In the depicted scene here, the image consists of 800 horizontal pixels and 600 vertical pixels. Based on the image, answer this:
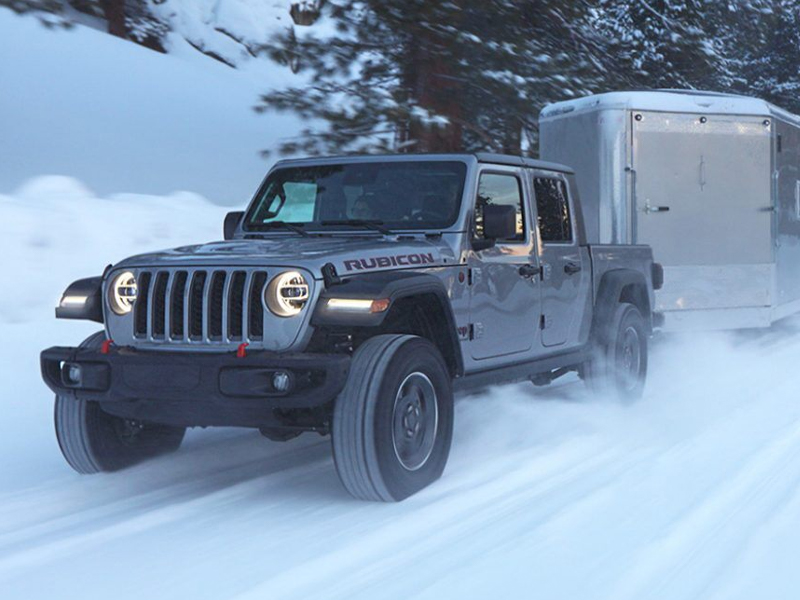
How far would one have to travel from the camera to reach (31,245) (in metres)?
10.8

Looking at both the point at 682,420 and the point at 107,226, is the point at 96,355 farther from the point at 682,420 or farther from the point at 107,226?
the point at 107,226

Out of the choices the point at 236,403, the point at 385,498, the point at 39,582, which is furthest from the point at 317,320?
the point at 39,582

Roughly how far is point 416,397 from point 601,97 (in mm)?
6134

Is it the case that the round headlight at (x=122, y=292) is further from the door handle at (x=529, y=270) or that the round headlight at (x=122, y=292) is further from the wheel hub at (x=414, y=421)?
the door handle at (x=529, y=270)

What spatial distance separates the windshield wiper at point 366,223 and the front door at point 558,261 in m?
1.27

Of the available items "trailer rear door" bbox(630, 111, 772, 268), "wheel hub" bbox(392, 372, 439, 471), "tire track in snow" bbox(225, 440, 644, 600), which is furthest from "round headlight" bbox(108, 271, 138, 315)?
"trailer rear door" bbox(630, 111, 772, 268)

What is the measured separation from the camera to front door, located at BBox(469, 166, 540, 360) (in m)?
6.53

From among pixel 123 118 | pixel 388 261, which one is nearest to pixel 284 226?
pixel 388 261

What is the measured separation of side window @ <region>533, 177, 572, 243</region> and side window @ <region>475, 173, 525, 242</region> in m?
0.25

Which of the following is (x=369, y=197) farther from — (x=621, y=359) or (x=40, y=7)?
(x=40, y=7)

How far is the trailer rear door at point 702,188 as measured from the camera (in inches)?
435

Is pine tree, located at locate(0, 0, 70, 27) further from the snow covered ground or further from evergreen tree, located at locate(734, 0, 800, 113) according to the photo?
evergreen tree, located at locate(734, 0, 800, 113)

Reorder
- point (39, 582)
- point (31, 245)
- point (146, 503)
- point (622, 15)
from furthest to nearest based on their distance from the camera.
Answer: point (622, 15) → point (31, 245) → point (146, 503) → point (39, 582)

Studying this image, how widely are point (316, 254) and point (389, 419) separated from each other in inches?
34.5
